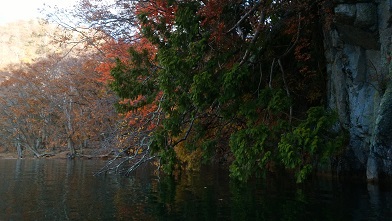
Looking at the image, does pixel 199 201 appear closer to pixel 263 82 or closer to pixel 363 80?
pixel 263 82

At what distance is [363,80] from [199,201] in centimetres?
885

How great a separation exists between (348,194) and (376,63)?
571 centimetres

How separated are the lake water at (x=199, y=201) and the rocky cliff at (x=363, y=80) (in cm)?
151

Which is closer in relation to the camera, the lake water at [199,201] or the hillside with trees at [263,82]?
the lake water at [199,201]

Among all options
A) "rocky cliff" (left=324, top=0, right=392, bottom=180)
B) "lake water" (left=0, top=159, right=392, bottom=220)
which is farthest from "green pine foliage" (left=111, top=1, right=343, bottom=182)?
"rocky cliff" (left=324, top=0, right=392, bottom=180)

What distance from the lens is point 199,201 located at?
37.0 feet

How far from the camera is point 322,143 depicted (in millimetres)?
12016

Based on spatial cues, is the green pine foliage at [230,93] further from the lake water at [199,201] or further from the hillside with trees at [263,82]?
the lake water at [199,201]

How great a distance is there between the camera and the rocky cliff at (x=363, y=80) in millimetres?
13703

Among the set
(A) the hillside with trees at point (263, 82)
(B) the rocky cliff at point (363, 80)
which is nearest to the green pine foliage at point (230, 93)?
(A) the hillside with trees at point (263, 82)

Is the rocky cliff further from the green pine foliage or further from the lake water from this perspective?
the green pine foliage

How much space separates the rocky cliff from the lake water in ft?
4.97

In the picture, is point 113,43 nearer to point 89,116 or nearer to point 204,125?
point 204,125

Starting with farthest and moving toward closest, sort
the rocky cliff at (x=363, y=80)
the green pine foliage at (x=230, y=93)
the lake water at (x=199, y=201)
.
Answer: the rocky cliff at (x=363, y=80)
the green pine foliage at (x=230, y=93)
the lake water at (x=199, y=201)
